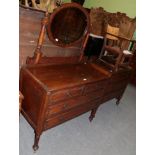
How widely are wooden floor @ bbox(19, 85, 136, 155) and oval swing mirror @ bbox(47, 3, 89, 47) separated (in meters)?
1.02

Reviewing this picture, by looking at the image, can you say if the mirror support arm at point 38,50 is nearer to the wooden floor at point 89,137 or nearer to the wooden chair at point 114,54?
the wooden floor at point 89,137

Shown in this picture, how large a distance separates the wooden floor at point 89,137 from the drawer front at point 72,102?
410 millimetres

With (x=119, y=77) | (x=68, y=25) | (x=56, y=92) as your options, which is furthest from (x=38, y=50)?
(x=119, y=77)

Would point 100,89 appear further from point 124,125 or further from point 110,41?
point 110,41

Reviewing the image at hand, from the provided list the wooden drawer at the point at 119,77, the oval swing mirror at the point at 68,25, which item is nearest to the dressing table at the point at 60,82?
the oval swing mirror at the point at 68,25

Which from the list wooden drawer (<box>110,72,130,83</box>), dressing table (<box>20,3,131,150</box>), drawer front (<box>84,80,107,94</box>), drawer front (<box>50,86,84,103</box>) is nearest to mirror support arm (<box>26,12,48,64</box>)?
dressing table (<box>20,3,131,150</box>)

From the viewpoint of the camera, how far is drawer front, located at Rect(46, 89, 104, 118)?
1675 mm

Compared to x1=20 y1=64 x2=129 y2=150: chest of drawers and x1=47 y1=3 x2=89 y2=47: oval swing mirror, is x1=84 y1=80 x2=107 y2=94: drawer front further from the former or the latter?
x1=47 y1=3 x2=89 y2=47: oval swing mirror

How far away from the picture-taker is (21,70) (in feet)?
5.90

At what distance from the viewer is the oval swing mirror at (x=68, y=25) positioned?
71.9 inches

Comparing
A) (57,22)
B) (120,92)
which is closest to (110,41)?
(120,92)
